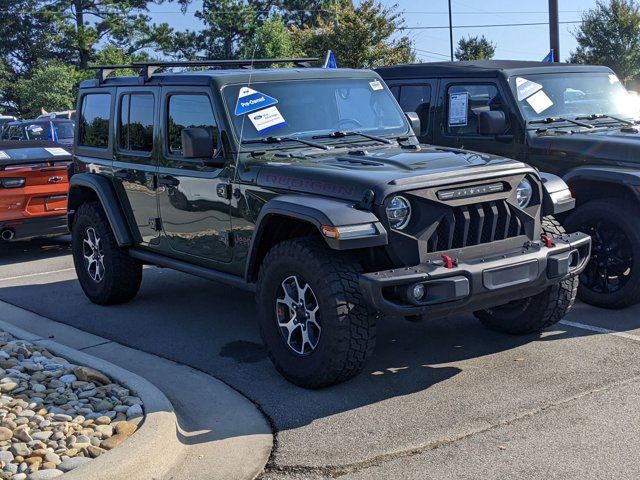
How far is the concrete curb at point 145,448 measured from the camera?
3.85 meters

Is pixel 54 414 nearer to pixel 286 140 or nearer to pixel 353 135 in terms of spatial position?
pixel 286 140

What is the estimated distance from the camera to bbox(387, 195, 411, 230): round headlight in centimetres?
478

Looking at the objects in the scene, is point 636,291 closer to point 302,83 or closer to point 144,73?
point 302,83

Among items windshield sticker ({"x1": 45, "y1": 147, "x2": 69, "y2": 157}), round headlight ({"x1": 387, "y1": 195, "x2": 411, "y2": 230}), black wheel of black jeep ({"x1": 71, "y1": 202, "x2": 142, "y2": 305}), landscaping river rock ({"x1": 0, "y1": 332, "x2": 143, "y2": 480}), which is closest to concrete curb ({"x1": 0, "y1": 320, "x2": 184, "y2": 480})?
landscaping river rock ({"x1": 0, "y1": 332, "x2": 143, "y2": 480})

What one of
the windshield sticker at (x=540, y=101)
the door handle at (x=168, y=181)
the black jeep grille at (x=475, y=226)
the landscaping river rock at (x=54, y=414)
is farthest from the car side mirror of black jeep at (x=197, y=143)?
the windshield sticker at (x=540, y=101)

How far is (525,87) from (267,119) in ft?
9.24

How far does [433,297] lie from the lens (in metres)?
4.64

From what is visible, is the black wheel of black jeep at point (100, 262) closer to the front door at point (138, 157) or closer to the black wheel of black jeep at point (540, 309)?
the front door at point (138, 157)

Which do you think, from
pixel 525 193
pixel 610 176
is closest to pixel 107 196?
pixel 525 193

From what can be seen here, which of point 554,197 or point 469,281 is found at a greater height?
point 554,197

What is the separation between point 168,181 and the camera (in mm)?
6367

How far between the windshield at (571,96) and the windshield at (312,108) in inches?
62.9

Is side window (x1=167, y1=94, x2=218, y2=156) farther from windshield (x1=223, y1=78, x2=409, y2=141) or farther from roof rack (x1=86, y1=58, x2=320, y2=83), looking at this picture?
roof rack (x1=86, y1=58, x2=320, y2=83)

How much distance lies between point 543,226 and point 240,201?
6.82 ft
